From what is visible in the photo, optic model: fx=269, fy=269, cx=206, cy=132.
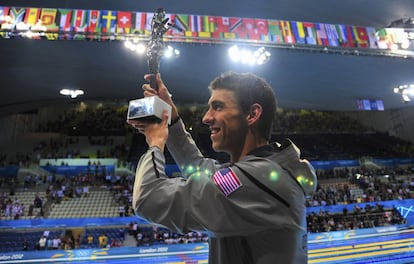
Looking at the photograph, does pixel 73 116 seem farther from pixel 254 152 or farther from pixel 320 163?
pixel 254 152

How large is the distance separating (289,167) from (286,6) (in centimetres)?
731

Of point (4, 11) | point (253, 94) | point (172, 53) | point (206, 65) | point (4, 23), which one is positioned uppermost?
point (206, 65)

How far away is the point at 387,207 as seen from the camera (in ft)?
38.9

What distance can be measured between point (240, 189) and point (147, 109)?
44 cm

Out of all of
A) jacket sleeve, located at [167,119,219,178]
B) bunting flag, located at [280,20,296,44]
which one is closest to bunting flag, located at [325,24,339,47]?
bunting flag, located at [280,20,296,44]

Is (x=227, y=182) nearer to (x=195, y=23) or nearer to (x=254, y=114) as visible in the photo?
(x=254, y=114)

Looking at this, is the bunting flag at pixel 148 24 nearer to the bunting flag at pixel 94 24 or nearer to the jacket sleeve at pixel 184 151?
the bunting flag at pixel 94 24

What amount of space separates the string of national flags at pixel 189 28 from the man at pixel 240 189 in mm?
5973

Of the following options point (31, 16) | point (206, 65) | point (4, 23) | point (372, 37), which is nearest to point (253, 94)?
point (31, 16)

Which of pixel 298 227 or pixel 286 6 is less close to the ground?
pixel 286 6

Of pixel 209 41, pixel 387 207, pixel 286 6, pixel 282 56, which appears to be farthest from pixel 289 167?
pixel 387 207

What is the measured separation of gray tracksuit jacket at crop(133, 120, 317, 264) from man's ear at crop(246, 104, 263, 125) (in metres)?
0.14

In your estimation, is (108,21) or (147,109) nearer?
(147,109)

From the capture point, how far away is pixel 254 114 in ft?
3.33
